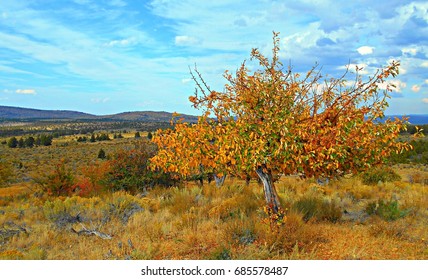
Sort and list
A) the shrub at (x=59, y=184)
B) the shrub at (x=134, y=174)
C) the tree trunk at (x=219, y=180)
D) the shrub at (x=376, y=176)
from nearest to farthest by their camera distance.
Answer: the tree trunk at (x=219, y=180)
the shrub at (x=134, y=174)
the shrub at (x=376, y=176)
the shrub at (x=59, y=184)

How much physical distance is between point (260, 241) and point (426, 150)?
46281mm

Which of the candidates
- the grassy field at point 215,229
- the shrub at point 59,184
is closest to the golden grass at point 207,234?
the grassy field at point 215,229

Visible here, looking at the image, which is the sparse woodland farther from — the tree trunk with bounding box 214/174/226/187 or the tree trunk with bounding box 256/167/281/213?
the tree trunk with bounding box 214/174/226/187

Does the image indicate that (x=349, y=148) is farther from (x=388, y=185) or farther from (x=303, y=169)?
(x=388, y=185)

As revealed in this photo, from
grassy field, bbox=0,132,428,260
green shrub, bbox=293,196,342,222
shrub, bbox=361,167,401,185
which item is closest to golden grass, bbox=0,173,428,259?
grassy field, bbox=0,132,428,260

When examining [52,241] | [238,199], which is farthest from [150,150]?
[52,241]

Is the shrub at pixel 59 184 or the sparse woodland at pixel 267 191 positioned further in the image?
the shrub at pixel 59 184

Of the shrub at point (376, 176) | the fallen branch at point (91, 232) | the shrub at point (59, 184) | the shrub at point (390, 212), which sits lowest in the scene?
the shrub at point (59, 184)

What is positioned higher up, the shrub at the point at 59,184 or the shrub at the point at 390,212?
the shrub at the point at 390,212

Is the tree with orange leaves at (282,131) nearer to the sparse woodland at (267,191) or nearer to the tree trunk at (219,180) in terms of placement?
the sparse woodland at (267,191)

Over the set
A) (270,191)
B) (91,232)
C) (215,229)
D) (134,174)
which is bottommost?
(91,232)

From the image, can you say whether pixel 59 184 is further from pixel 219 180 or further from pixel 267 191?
pixel 267 191

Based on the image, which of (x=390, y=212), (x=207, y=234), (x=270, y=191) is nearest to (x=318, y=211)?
(x=390, y=212)

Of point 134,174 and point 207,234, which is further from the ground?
point 134,174
